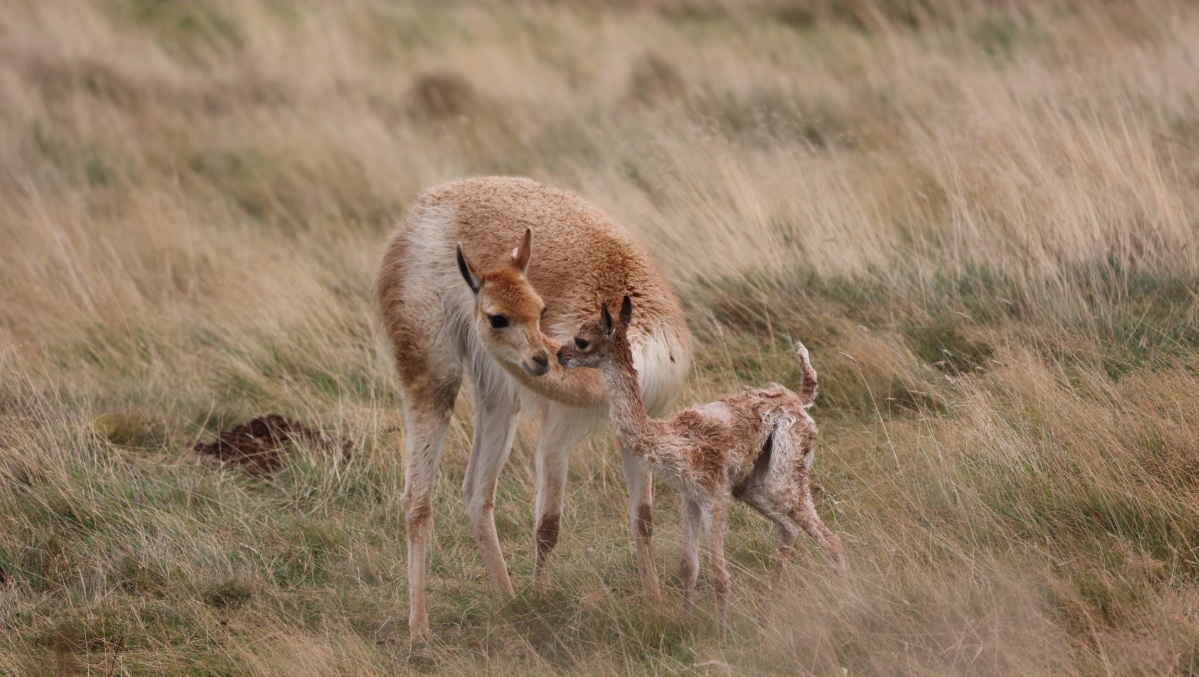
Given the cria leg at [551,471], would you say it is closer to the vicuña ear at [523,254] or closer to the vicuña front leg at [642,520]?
the vicuña front leg at [642,520]

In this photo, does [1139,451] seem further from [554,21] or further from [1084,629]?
[554,21]

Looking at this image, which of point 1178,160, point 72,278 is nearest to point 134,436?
point 72,278

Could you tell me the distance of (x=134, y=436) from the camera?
→ 21.4 feet

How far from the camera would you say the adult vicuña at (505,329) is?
454 cm

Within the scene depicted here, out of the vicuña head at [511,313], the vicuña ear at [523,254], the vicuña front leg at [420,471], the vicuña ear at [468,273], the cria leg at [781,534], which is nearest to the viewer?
the cria leg at [781,534]

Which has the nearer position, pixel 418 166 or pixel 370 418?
pixel 370 418

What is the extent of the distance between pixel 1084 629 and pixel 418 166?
8.78 metres

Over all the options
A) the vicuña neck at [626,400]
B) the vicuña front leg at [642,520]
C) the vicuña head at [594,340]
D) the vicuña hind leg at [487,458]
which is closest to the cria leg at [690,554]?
the vicuña front leg at [642,520]

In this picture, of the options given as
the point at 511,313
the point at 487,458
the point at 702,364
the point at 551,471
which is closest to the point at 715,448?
the point at 511,313

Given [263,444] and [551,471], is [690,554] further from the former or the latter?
[263,444]

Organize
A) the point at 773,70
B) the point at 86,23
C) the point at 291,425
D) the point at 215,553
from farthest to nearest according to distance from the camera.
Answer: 1. the point at 86,23
2. the point at 773,70
3. the point at 291,425
4. the point at 215,553

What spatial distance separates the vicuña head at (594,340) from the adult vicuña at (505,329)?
0.20m

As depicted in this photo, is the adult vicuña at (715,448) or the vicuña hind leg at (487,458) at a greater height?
the adult vicuña at (715,448)

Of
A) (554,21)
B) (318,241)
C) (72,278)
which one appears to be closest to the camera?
(72,278)
